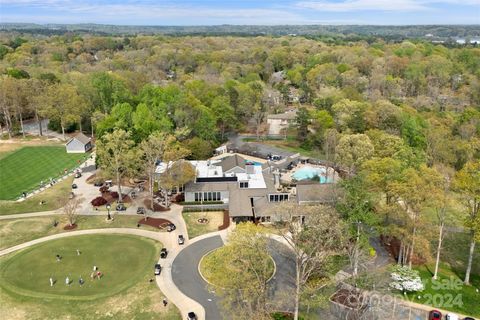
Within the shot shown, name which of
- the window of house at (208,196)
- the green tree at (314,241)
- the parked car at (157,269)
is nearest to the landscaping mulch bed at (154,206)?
the window of house at (208,196)

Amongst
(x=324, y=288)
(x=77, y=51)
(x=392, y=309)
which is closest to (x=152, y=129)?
(x=324, y=288)

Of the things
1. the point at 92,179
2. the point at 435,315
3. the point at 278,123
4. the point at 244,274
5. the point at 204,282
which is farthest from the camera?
the point at 278,123

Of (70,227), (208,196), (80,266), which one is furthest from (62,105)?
(80,266)

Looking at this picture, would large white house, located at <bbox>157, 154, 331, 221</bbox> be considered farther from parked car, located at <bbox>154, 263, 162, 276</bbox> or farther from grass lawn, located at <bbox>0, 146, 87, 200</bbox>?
grass lawn, located at <bbox>0, 146, 87, 200</bbox>

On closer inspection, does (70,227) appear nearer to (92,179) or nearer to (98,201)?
(98,201)

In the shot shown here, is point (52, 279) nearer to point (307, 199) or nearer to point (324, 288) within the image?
point (324, 288)

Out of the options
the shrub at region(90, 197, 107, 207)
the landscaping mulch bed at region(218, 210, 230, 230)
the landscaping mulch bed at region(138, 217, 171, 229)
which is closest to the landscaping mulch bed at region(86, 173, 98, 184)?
the shrub at region(90, 197, 107, 207)
